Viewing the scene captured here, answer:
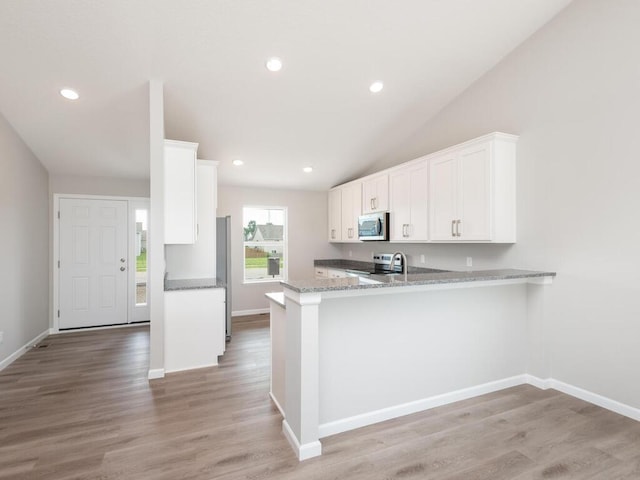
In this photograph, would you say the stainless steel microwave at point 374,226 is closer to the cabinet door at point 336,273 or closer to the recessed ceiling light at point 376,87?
the cabinet door at point 336,273

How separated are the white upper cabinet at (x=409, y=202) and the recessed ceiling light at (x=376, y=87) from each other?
99 cm

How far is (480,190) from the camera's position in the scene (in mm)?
3305

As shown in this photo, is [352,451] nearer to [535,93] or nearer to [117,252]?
[535,93]

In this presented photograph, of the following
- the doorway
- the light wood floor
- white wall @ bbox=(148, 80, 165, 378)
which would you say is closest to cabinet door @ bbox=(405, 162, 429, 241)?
the light wood floor

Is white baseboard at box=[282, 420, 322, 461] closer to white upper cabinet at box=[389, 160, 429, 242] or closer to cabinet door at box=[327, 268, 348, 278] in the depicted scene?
white upper cabinet at box=[389, 160, 429, 242]

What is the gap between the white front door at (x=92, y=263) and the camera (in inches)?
199

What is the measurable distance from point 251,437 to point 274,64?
121 inches

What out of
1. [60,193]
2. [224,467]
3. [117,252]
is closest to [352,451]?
[224,467]

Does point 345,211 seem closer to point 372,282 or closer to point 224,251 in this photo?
point 224,251

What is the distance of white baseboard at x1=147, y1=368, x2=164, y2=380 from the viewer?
325 centimetres

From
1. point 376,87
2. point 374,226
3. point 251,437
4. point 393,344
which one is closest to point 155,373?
point 251,437

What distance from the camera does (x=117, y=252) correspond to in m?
5.28

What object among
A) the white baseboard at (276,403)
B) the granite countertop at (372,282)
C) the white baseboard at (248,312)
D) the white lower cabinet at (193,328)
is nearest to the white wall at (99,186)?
the white baseboard at (248,312)

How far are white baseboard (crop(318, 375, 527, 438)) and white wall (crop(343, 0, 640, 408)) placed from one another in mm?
530
